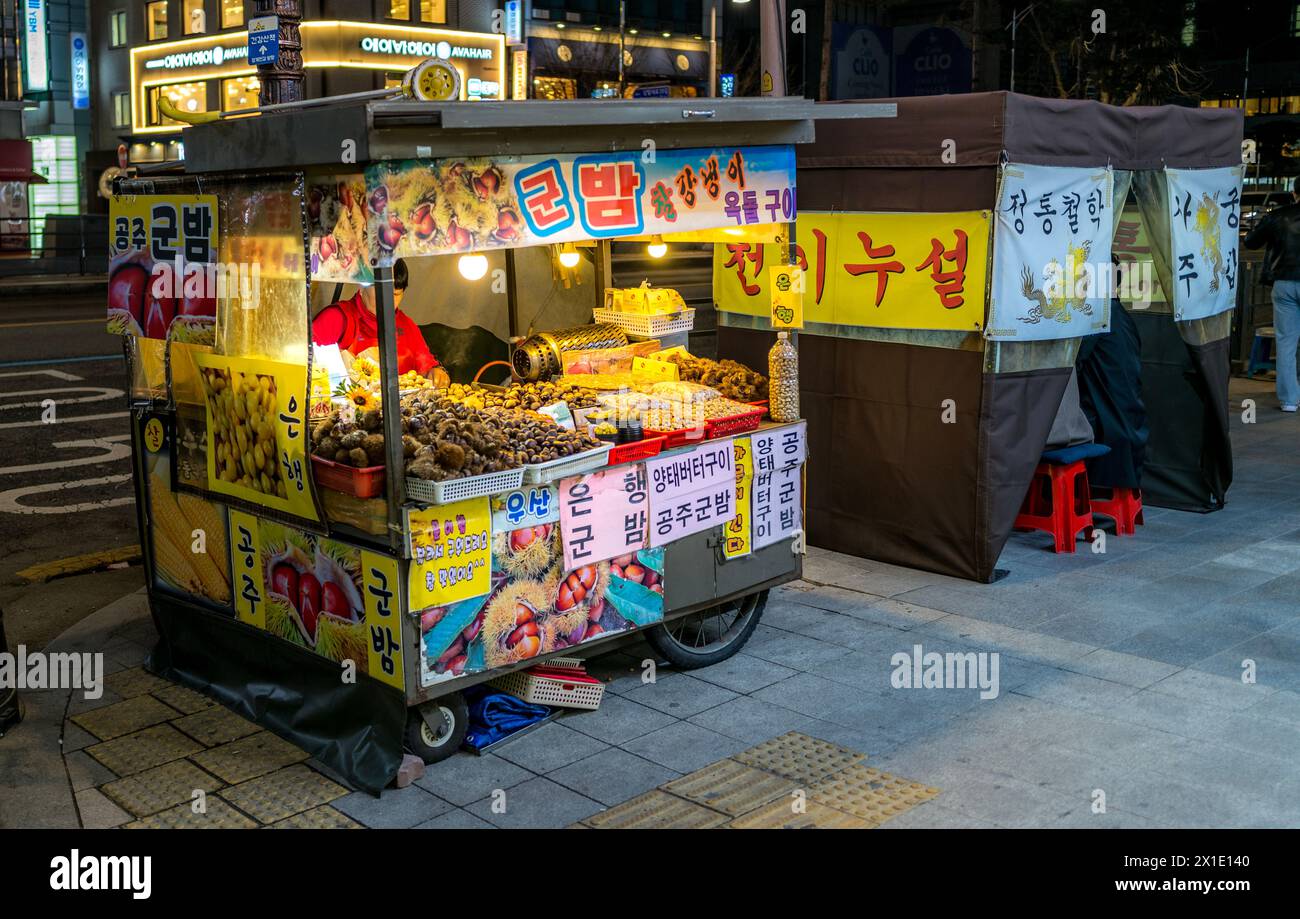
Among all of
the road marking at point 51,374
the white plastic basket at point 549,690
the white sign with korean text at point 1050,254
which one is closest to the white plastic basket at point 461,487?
the white plastic basket at point 549,690

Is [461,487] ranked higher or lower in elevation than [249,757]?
higher

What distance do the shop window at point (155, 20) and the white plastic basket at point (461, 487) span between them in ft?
118

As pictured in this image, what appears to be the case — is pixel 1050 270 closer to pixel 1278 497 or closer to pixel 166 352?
pixel 1278 497

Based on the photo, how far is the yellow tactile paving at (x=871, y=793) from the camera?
530 cm

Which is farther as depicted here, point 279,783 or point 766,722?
point 766,722

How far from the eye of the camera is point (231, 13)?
34656 mm

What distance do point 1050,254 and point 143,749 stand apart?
6207mm

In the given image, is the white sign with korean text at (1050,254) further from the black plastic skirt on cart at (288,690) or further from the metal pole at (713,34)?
the metal pole at (713,34)

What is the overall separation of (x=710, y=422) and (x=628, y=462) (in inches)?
28.3

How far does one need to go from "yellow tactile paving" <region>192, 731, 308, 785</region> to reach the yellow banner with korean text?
4.23 meters

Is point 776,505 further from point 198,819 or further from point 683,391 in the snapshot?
point 198,819

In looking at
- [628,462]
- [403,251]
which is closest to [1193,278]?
[628,462]

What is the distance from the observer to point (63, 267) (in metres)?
30.1

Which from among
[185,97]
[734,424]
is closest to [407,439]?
[734,424]
